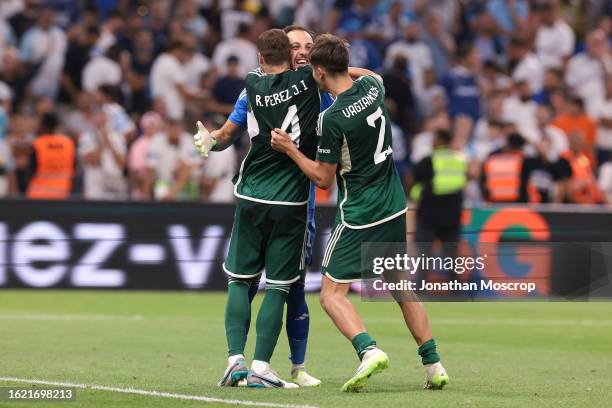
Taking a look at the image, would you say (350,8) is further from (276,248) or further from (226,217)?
(276,248)

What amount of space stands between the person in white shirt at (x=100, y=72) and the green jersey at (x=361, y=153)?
41.9 ft

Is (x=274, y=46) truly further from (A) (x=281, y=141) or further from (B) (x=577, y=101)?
(B) (x=577, y=101)

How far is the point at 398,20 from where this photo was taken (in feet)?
80.8

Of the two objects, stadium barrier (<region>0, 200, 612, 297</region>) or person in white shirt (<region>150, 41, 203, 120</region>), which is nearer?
stadium barrier (<region>0, 200, 612, 297</region>)

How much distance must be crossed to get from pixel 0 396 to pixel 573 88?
1752 centimetres

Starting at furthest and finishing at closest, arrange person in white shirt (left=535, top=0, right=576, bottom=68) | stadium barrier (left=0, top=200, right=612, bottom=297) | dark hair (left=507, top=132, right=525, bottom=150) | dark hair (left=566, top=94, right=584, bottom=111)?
person in white shirt (left=535, top=0, right=576, bottom=68) < dark hair (left=566, top=94, right=584, bottom=111) < dark hair (left=507, top=132, right=525, bottom=150) < stadium barrier (left=0, top=200, right=612, bottom=297)

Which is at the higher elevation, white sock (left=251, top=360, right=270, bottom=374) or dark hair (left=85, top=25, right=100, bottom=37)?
dark hair (left=85, top=25, right=100, bottom=37)

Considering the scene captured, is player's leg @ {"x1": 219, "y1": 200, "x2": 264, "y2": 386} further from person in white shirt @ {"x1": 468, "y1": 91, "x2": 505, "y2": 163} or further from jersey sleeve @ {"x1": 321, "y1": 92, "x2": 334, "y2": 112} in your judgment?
person in white shirt @ {"x1": 468, "y1": 91, "x2": 505, "y2": 163}

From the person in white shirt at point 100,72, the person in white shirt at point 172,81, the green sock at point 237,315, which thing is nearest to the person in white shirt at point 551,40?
the person in white shirt at point 172,81

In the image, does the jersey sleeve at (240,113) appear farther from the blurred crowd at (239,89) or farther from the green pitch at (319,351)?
the blurred crowd at (239,89)

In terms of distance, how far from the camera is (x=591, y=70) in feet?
79.4

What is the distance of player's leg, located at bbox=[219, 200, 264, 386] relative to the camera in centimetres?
948

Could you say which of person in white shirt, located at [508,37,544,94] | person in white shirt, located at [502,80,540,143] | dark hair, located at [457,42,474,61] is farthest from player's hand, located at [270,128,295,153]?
person in white shirt, located at [508,37,544,94]

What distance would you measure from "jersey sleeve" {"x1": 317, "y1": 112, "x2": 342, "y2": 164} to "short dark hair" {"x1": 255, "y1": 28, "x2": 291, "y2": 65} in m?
0.65
